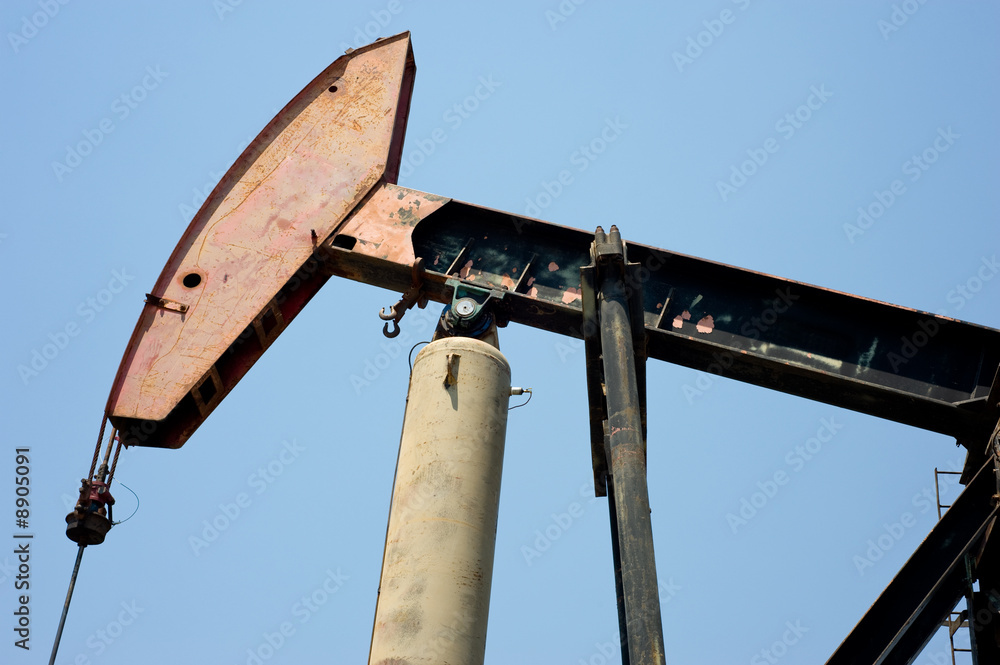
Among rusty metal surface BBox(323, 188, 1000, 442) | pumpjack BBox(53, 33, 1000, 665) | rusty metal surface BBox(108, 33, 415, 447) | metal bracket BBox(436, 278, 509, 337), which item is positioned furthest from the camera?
rusty metal surface BBox(108, 33, 415, 447)

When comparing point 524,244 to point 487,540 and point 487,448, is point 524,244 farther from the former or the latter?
point 487,540

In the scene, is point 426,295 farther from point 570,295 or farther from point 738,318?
point 738,318

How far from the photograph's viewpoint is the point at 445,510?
28.0 feet

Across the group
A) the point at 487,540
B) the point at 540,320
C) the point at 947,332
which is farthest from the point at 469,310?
the point at 947,332

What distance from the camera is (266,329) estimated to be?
11.0m

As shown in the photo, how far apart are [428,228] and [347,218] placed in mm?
897

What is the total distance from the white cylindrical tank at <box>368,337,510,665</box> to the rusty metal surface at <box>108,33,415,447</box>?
223 centimetres

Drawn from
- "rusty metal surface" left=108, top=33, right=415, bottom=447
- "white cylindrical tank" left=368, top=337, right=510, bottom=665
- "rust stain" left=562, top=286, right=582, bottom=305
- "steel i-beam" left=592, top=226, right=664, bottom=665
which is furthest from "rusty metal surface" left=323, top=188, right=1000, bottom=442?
"white cylindrical tank" left=368, top=337, right=510, bottom=665

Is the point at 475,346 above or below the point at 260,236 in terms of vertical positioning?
below

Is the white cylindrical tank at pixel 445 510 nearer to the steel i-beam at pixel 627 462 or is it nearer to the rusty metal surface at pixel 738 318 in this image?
the steel i-beam at pixel 627 462

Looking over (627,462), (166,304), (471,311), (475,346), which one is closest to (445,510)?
(627,462)

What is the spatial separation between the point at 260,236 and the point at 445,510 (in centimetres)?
433

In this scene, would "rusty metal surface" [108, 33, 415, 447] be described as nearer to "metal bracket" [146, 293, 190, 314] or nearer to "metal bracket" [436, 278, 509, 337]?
"metal bracket" [146, 293, 190, 314]

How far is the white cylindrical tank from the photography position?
8047 millimetres
